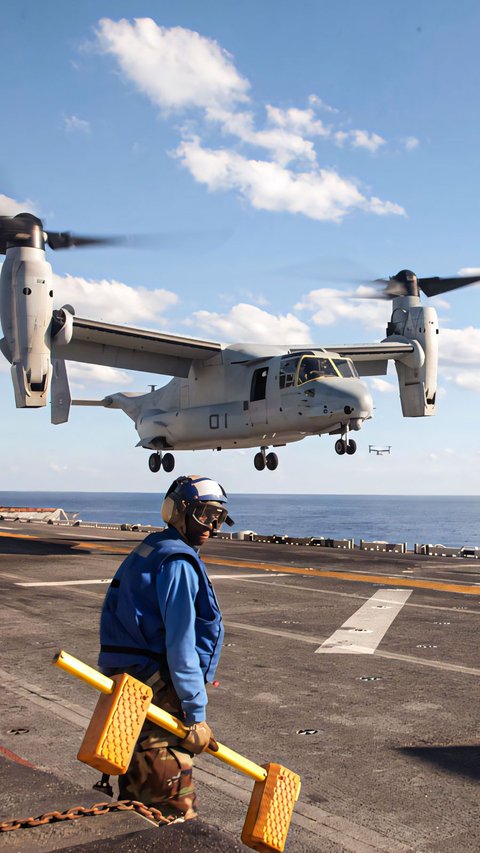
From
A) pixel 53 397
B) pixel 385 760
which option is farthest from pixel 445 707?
pixel 53 397

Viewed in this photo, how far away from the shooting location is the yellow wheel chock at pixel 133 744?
3.12 metres

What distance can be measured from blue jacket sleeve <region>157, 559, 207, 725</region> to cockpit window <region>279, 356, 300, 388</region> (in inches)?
905

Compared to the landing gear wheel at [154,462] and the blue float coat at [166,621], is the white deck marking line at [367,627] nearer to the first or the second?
the blue float coat at [166,621]

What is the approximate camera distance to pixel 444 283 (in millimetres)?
33594

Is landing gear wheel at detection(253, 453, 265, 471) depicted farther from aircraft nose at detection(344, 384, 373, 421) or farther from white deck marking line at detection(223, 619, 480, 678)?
white deck marking line at detection(223, 619, 480, 678)

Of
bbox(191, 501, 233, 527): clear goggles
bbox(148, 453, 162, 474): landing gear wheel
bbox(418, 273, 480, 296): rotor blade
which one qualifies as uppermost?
bbox(418, 273, 480, 296): rotor blade

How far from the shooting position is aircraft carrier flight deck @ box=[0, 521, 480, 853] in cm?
→ 427

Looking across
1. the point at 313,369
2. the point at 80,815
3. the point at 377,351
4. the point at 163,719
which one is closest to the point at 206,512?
the point at 163,719

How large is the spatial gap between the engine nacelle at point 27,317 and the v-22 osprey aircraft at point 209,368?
0.03m

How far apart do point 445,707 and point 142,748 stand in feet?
14.8

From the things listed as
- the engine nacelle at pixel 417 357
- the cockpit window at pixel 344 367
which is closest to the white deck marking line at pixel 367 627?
the cockpit window at pixel 344 367

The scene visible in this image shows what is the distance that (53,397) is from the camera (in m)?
37.0

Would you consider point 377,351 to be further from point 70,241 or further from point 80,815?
point 80,815

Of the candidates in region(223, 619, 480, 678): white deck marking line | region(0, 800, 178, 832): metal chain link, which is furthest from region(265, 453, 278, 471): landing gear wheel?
region(0, 800, 178, 832): metal chain link
